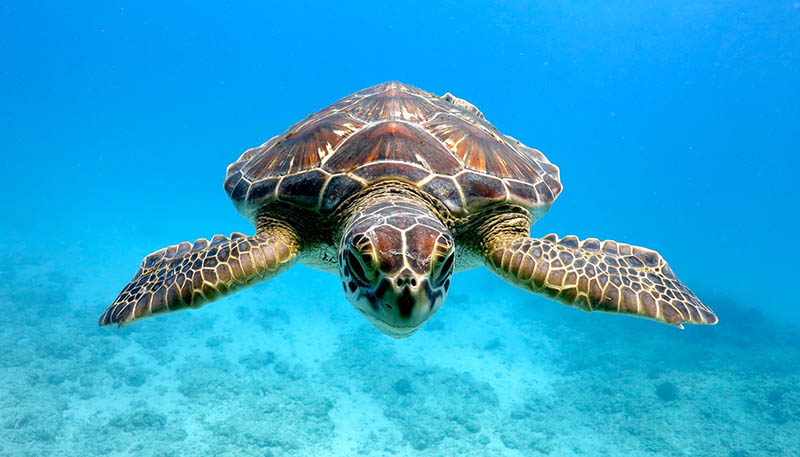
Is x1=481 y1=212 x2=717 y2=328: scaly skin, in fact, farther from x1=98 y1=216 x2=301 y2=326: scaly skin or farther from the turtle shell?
x1=98 y1=216 x2=301 y2=326: scaly skin

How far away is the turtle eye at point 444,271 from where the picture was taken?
283cm

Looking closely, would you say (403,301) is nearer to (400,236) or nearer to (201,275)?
(400,236)

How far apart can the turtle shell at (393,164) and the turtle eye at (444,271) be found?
1179mm

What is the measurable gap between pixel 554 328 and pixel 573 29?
82139mm

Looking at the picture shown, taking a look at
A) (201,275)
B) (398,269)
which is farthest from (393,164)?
(201,275)

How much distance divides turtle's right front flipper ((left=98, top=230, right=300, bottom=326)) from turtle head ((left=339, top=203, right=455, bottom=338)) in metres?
1.11

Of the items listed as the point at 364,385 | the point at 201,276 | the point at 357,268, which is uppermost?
the point at 364,385

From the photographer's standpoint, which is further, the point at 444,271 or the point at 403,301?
the point at 444,271

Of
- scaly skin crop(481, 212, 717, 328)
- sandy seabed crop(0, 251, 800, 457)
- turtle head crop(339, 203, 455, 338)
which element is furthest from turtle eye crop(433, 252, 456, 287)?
sandy seabed crop(0, 251, 800, 457)

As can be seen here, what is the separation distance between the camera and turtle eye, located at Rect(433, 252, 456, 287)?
2.83 m

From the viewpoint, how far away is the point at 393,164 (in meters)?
4.07

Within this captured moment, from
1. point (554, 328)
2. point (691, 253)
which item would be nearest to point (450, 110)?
point (554, 328)

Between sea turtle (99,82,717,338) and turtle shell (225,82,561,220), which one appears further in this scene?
turtle shell (225,82,561,220)

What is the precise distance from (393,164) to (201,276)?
76.9 inches
